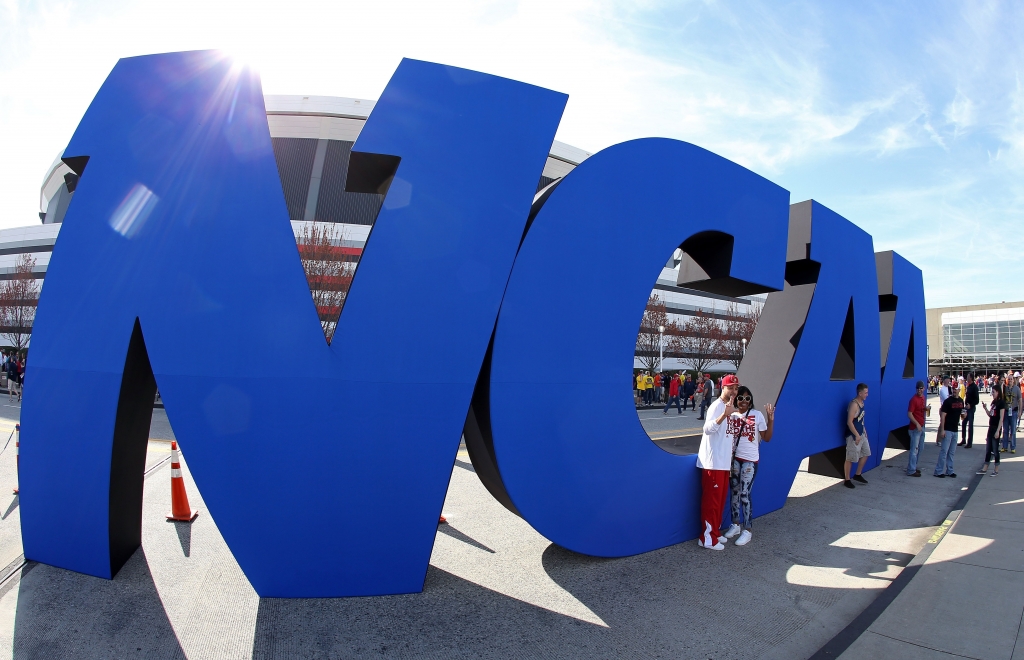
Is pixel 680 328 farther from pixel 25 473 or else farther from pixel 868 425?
pixel 25 473

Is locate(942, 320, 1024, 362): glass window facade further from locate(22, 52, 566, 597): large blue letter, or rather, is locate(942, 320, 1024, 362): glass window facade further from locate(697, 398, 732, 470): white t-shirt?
locate(22, 52, 566, 597): large blue letter

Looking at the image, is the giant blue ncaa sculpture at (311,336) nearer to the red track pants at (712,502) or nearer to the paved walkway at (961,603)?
the red track pants at (712,502)

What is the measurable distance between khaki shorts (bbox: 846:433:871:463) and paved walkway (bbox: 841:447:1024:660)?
1.64 m

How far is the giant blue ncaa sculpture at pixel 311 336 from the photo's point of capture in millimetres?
3574

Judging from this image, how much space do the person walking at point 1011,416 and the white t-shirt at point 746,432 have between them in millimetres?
10053

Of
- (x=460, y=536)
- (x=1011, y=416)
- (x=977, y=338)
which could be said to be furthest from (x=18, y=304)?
(x=977, y=338)

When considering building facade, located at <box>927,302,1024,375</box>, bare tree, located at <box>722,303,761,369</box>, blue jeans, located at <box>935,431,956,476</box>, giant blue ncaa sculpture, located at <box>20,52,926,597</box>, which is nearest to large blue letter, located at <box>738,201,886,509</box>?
blue jeans, located at <box>935,431,956,476</box>

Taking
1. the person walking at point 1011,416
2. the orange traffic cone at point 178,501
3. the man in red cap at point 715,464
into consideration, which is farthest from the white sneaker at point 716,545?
the person walking at point 1011,416

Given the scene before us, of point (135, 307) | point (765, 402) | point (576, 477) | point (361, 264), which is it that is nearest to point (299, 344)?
point (361, 264)

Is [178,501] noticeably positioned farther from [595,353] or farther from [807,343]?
[807,343]

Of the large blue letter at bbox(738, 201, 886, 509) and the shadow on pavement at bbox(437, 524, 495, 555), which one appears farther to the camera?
the large blue letter at bbox(738, 201, 886, 509)

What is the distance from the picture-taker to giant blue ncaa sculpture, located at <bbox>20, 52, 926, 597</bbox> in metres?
3.57

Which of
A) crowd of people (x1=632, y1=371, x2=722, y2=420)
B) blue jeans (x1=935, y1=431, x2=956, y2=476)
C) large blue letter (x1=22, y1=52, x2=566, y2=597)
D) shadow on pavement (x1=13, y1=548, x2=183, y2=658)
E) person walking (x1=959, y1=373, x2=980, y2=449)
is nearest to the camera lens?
shadow on pavement (x1=13, y1=548, x2=183, y2=658)

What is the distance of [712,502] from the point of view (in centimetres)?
512
